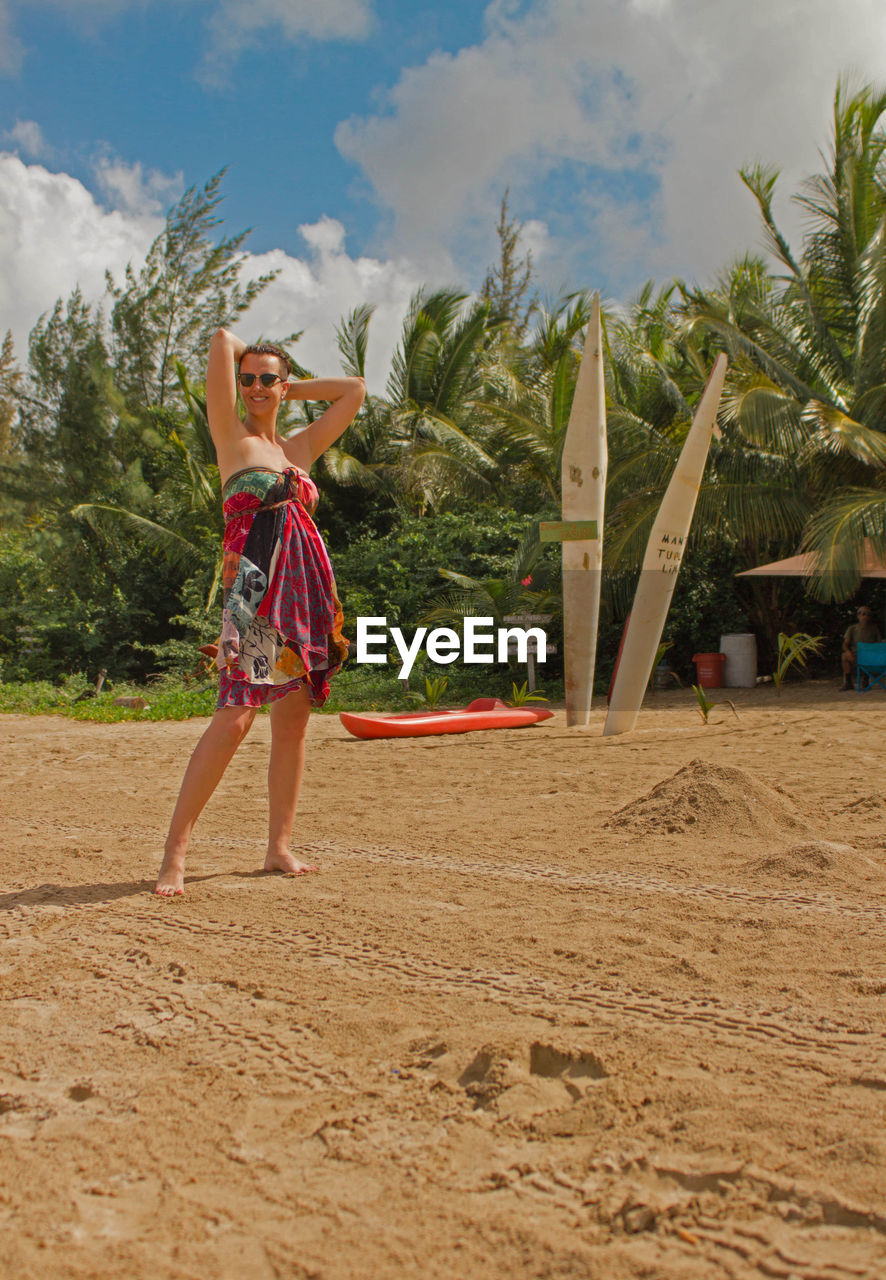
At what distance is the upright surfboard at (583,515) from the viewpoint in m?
8.30

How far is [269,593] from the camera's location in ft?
10.1

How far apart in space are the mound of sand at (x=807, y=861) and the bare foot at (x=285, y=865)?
1.50 metres

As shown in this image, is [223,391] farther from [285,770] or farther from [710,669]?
[710,669]

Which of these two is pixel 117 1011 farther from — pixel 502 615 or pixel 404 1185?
pixel 502 615

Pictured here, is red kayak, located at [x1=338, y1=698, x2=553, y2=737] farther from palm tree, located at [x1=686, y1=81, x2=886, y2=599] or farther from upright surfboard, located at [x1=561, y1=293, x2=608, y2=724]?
palm tree, located at [x1=686, y1=81, x2=886, y2=599]

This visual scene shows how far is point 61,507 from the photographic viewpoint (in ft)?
63.5

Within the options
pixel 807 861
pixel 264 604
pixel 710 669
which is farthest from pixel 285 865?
pixel 710 669

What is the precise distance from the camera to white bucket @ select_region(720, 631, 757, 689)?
524 inches

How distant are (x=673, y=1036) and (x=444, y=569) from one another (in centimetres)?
1321

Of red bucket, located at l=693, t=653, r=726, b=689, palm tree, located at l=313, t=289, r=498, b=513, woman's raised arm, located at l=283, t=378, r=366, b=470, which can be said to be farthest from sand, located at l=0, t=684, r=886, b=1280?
palm tree, located at l=313, t=289, r=498, b=513

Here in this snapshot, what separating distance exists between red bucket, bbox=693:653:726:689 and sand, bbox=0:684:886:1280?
940 centimetres

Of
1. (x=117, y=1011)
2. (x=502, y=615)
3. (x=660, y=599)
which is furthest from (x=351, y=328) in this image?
(x=117, y=1011)

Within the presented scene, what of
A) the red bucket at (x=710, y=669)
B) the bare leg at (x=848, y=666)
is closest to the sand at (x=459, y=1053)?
the bare leg at (x=848, y=666)
